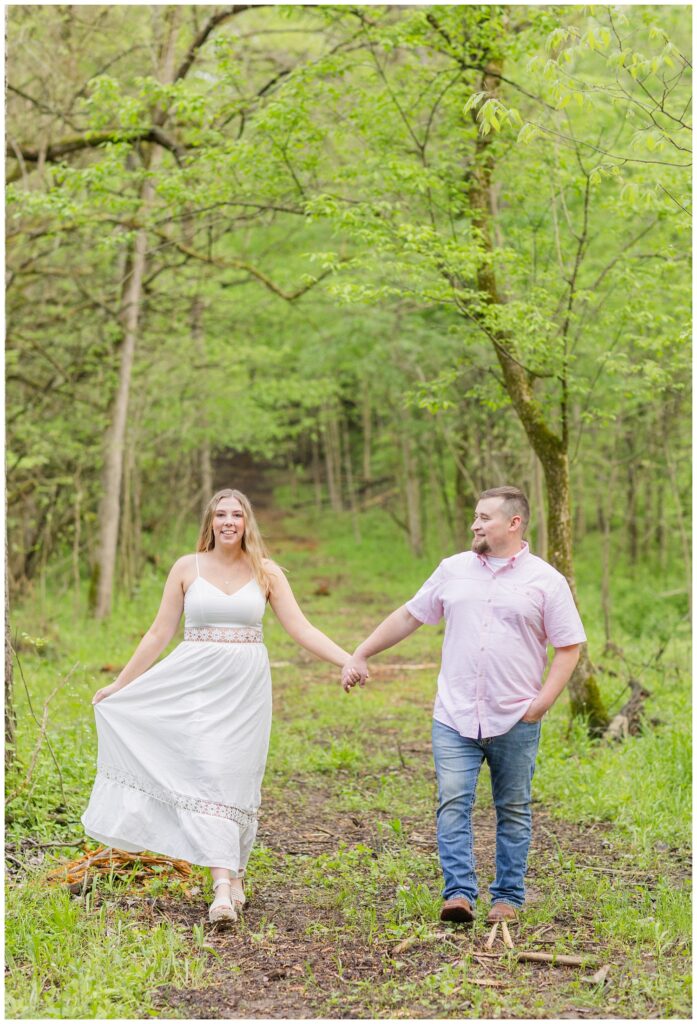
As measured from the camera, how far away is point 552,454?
8359 mm

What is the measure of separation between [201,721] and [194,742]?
0.35 feet

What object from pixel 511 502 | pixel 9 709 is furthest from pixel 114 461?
pixel 511 502

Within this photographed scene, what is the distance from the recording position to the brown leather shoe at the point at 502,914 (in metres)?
4.57

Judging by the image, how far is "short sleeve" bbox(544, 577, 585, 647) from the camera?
4605 millimetres

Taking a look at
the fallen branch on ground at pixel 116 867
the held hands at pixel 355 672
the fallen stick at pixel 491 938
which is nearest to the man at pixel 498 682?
the fallen stick at pixel 491 938

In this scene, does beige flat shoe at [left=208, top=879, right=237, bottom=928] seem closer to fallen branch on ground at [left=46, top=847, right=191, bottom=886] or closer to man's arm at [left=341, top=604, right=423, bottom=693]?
fallen branch on ground at [left=46, top=847, right=191, bottom=886]

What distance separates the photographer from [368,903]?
4.95m

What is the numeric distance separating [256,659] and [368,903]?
1.30 metres

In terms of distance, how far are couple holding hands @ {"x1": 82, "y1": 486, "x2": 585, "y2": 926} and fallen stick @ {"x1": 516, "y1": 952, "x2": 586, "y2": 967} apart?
0.35m

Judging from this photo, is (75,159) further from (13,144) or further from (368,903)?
(368,903)

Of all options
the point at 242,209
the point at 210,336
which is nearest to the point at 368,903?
the point at 242,209

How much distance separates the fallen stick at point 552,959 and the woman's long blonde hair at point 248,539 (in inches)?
82.1

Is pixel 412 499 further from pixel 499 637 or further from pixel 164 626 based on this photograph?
pixel 499 637

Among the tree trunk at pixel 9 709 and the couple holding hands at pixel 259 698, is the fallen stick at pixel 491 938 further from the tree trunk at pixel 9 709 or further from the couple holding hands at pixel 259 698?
the tree trunk at pixel 9 709
